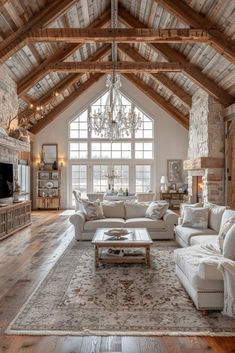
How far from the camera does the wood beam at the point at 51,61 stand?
8.30 meters

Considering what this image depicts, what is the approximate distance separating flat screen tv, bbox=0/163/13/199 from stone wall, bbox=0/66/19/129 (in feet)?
3.52

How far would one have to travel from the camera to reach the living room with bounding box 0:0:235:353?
293cm

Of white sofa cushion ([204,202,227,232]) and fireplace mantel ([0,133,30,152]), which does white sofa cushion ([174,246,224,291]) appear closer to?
white sofa cushion ([204,202,227,232])

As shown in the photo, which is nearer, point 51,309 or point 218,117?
point 51,309

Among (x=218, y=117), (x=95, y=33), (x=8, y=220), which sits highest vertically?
(x=95, y=33)

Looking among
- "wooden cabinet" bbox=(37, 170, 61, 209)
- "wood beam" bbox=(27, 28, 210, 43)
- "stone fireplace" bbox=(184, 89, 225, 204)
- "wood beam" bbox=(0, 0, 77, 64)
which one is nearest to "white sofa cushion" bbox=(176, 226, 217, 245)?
"stone fireplace" bbox=(184, 89, 225, 204)

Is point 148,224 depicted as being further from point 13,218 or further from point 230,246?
point 13,218

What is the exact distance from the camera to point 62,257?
510cm

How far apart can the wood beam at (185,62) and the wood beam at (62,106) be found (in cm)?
398

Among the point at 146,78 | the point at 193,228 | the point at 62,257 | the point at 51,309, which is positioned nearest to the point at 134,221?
the point at 193,228

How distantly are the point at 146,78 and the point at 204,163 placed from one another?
476 cm

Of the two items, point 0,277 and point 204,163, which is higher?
point 204,163

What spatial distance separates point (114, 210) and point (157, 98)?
6.66m

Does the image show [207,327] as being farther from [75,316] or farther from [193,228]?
[193,228]
